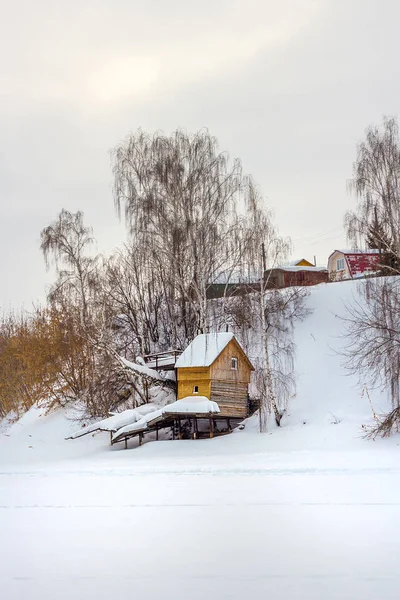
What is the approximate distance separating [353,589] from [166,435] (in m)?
28.5

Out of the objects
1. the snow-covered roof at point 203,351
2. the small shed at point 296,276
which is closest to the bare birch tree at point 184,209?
the snow-covered roof at point 203,351

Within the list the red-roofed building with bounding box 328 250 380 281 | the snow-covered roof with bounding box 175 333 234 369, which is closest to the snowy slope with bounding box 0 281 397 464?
the snow-covered roof with bounding box 175 333 234 369

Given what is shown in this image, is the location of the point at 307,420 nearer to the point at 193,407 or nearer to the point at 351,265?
the point at 193,407

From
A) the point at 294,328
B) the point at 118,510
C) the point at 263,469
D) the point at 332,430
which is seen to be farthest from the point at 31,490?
the point at 294,328

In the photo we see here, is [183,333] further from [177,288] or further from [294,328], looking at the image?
[294,328]

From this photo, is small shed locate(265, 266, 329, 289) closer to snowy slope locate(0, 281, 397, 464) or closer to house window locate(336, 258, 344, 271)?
house window locate(336, 258, 344, 271)

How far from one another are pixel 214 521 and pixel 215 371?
823 inches

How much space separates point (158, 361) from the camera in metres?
35.7

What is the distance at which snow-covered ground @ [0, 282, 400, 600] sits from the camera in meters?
7.94

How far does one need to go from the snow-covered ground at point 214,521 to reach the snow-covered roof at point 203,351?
341 cm

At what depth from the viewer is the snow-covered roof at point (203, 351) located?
3284 cm

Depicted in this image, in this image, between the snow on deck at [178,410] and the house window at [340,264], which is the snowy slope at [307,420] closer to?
the snow on deck at [178,410]

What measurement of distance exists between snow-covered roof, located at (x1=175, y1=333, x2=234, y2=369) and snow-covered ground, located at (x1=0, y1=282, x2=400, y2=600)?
11.2 ft

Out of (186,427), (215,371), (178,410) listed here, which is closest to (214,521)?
(178,410)
